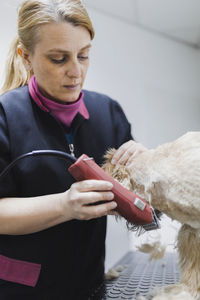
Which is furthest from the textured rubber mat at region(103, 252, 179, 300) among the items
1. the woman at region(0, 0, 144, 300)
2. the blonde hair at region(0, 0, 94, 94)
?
the blonde hair at region(0, 0, 94, 94)

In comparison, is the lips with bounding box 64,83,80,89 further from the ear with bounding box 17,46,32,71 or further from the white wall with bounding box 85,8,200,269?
the white wall with bounding box 85,8,200,269

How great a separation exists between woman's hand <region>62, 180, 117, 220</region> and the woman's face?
231 millimetres

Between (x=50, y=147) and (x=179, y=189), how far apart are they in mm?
293

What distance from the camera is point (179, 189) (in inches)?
19.5

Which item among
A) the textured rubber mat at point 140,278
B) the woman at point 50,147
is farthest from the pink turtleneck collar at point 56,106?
the textured rubber mat at point 140,278

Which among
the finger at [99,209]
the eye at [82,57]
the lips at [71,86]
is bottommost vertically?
the finger at [99,209]

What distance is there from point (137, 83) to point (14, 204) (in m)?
0.85

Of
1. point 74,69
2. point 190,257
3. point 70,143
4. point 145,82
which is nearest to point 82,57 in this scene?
point 74,69

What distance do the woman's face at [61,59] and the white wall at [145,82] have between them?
56cm

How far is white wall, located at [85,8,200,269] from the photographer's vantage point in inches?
47.5

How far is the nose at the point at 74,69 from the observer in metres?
0.61

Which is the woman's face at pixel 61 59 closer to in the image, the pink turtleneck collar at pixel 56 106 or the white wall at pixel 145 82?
the pink turtleneck collar at pixel 56 106

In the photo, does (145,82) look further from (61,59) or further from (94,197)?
(94,197)

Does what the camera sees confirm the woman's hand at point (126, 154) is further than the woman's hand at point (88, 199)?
Yes
